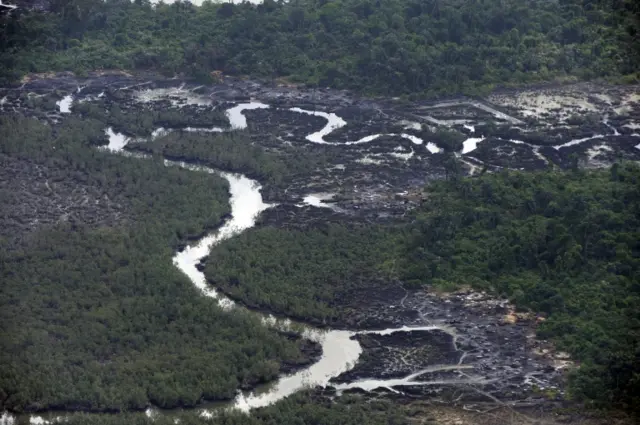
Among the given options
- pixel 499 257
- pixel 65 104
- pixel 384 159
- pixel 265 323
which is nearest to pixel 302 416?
pixel 265 323

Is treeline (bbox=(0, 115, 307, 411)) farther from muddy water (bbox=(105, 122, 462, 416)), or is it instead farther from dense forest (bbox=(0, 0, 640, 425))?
muddy water (bbox=(105, 122, 462, 416))

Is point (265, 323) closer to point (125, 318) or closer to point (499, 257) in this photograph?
point (125, 318)

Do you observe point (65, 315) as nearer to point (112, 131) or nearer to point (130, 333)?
point (130, 333)

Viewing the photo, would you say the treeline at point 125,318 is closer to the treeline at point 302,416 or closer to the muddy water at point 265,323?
the muddy water at point 265,323

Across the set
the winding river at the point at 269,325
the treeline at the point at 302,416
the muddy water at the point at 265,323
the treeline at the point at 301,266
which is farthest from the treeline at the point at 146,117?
the treeline at the point at 302,416

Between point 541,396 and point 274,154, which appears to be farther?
point 274,154

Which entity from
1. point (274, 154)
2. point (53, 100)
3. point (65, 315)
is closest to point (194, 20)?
point (53, 100)
